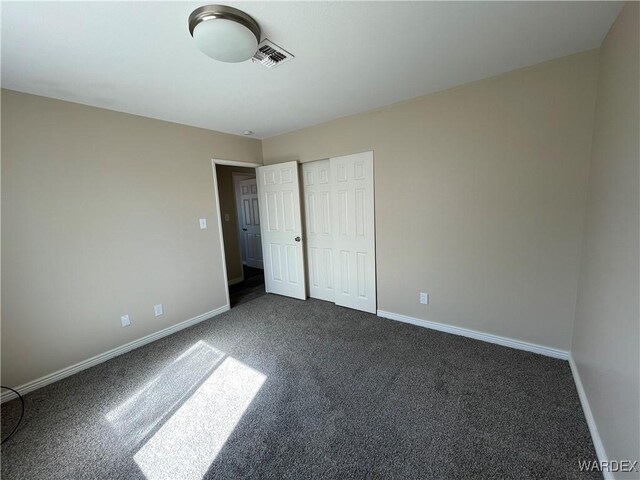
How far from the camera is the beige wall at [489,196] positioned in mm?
1952

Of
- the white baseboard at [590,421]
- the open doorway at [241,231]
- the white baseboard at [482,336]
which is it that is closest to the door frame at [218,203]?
the open doorway at [241,231]

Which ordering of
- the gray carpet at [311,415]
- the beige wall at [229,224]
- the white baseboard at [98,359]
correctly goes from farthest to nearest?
1. the beige wall at [229,224]
2. the white baseboard at [98,359]
3. the gray carpet at [311,415]

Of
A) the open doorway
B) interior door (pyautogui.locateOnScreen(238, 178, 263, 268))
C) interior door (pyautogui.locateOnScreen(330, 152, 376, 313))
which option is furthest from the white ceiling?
interior door (pyautogui.locateOnScreen(238, 178, 263, 268))

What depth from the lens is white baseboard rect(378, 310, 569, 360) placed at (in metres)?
2.18

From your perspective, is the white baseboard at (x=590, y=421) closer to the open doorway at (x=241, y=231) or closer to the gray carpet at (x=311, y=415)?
the gray carpet at (x=311, y=415)

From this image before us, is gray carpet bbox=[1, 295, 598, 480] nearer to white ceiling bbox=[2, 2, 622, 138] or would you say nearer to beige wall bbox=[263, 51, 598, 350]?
beige wall bbox=[263, 51, 598, 350]

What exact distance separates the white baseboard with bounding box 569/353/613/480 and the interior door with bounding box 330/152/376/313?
177 centimetres

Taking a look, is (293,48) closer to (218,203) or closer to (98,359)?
(218,203)

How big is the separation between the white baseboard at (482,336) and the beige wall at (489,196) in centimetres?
5

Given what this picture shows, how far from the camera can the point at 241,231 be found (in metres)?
5.98

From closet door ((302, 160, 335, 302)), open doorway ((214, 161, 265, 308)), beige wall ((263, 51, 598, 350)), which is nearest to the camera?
beige wall ((263, 51, 598, 350))

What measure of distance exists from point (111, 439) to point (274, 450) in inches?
41.8

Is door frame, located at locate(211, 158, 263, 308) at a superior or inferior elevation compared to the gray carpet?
superior

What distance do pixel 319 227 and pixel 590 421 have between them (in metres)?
2.87
